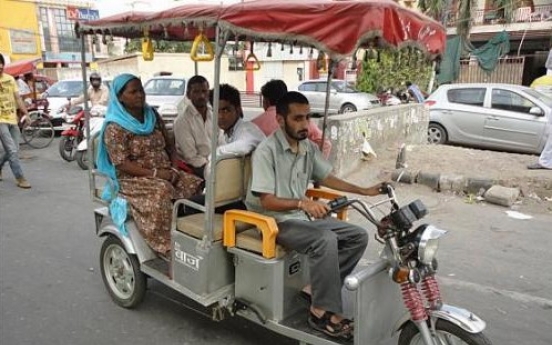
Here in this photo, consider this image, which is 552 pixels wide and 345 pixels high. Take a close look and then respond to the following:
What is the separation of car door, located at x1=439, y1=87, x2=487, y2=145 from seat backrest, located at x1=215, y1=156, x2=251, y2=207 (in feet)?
26.4

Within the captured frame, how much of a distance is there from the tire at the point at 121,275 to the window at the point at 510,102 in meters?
8.52

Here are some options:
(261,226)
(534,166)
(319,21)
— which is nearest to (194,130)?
(261,226)

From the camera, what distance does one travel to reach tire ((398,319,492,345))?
223 centimetres

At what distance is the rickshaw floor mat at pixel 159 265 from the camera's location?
3.27 meters

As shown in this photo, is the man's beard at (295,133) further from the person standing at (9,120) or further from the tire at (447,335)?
the person standing at (9,120)

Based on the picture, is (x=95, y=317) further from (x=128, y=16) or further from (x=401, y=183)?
(x=401, y=183)

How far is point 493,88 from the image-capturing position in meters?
9.76

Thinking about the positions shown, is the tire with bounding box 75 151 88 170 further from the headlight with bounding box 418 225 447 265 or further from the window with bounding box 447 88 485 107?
the window with bounding box 447 88 485 107

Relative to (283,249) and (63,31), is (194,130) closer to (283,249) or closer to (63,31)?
(283,249)

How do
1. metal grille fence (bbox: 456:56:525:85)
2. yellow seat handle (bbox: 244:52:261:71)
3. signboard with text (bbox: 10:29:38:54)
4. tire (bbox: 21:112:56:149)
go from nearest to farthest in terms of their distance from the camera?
yellow seat handle (bbox: 244:52:261:71), tire (bbox: 21:112:56:149), metal grille fence (bbox: 456:56:525:85), signboard with text (bbox: 10:29:38:54)

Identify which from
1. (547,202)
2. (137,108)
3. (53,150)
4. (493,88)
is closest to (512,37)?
(493,88)

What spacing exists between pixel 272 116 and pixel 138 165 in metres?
1.08

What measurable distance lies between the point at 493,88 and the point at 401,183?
4.27 meters

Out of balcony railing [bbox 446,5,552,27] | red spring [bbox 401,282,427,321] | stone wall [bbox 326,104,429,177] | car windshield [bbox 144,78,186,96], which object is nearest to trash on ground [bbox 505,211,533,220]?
stone wall [bbox 326,104,429,177]
